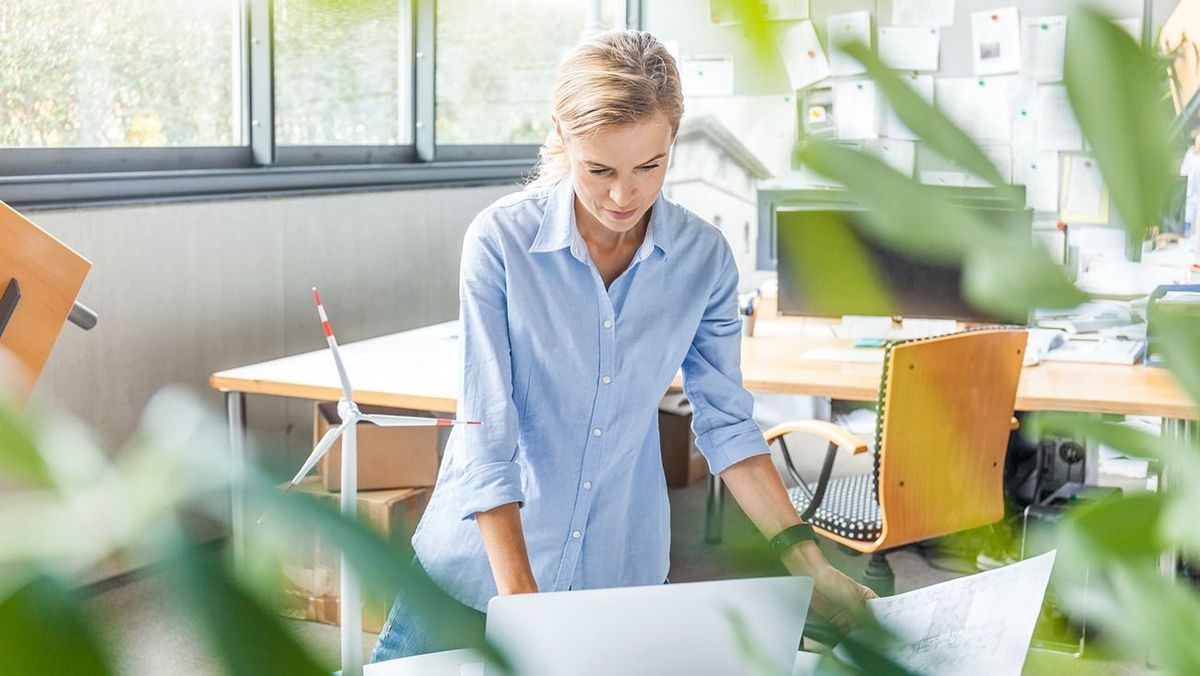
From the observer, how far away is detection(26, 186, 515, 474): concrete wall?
3492 mm

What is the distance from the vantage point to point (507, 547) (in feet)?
4.70

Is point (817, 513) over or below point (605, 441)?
below

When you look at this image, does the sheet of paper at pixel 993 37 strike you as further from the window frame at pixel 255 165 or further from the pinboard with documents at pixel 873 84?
the pinboard with documents at pixel 873 84

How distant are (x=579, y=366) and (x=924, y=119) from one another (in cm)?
141

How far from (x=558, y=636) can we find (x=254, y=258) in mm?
3709

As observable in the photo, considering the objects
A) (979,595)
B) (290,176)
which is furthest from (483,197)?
(979,595)

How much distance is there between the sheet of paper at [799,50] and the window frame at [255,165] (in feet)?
8.28

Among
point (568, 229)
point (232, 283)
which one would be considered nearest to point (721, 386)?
point (568, 229)

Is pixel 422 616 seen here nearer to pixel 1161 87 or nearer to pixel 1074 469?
pixel 1161 87

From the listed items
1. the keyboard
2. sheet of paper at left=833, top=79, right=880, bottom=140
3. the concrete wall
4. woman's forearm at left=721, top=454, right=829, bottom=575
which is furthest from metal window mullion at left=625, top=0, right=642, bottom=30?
sheet of paper at left=833, top=79, right=880, bottom=140

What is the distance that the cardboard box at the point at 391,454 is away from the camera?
127 inches

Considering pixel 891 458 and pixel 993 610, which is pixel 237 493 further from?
pixel 891 458

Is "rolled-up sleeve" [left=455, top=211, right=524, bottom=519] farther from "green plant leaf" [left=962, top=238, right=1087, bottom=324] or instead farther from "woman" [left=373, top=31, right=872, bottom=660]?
"green plant leaf" [left=962, top=238, right=1087, bottom=324]

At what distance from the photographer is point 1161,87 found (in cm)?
19
